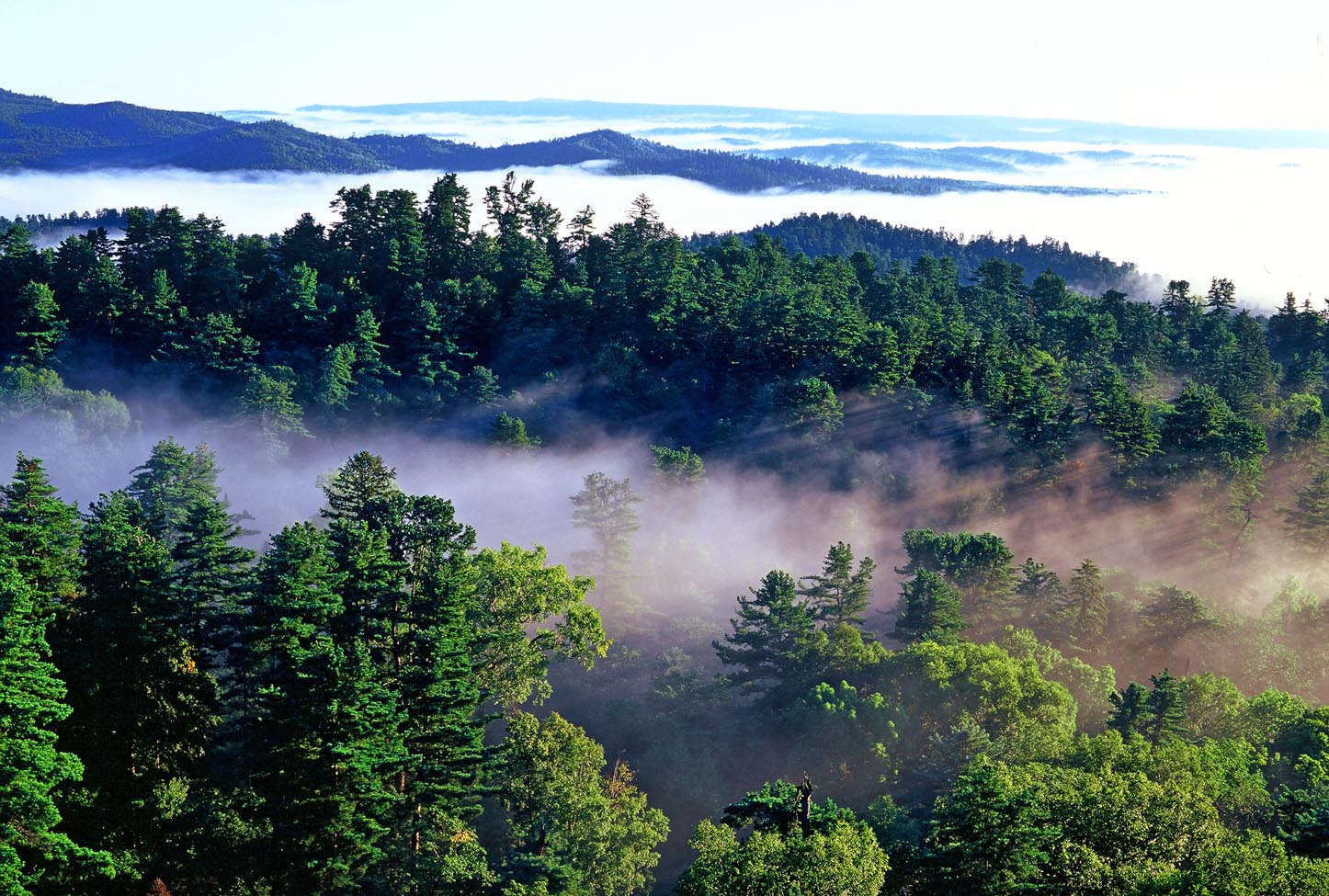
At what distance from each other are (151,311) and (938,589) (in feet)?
251

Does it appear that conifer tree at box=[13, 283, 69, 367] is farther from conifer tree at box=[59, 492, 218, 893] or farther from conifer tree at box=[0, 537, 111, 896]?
conifer tree at box=[0, 537, 111, 896]

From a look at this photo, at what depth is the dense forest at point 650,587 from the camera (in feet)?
131

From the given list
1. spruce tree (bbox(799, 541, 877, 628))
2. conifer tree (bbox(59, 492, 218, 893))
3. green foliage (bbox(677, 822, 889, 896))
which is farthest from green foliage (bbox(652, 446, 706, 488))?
green foliage (bbox(677, 822, 889, 896))

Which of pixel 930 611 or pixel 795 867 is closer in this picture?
pixel 795 867

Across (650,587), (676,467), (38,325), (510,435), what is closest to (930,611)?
(650,587)

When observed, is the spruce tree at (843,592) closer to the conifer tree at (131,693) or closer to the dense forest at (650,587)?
the dense forest at (650,587)

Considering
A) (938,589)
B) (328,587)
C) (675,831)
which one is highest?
(328,587)

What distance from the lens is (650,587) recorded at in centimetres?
8656

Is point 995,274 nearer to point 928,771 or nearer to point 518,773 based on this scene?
point 928,771

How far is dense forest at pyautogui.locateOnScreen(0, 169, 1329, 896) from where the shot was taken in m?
40.0

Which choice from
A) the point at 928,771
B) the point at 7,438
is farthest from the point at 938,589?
the point at 7,438

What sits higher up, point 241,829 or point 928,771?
point 241,829

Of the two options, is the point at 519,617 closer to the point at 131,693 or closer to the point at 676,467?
the point at 131,693

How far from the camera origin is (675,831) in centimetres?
5728
